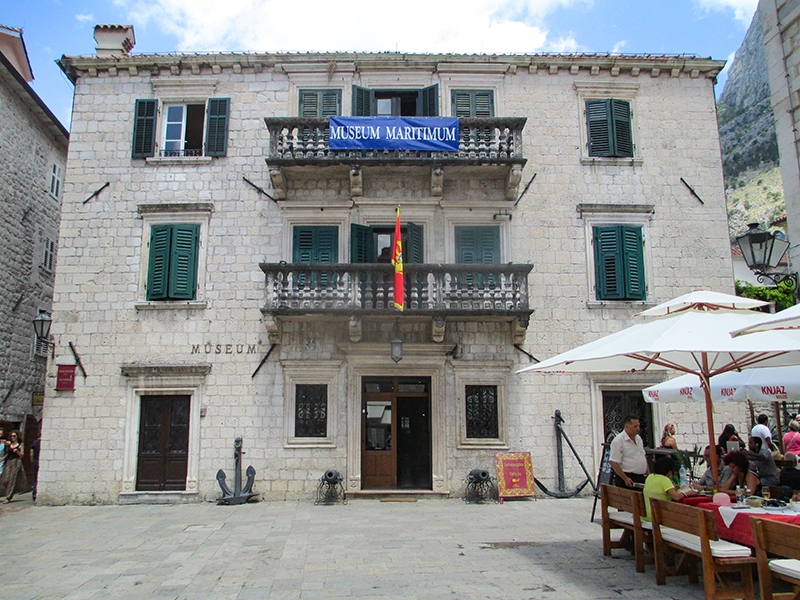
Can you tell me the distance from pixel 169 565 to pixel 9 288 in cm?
1307

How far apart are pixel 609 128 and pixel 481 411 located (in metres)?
7.89

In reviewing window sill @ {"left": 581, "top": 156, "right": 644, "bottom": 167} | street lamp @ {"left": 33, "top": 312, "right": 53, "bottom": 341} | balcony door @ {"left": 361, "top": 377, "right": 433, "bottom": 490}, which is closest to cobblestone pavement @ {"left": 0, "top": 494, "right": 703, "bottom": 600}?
balcony door @ {"left": 361, "top": 377, "right": 433, "bottom": 490}

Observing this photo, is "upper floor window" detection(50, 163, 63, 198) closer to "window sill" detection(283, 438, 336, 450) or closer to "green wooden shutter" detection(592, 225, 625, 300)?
→ "window sill" detection(283, 438, 336, 450)

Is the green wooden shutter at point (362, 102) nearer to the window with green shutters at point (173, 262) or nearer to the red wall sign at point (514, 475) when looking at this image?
the window with green shutters at point (173, 262)

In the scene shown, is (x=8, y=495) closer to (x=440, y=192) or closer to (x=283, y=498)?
(x=283, y=498)

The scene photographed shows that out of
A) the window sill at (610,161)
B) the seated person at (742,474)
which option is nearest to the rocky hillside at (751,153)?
the window sill at (610,161)

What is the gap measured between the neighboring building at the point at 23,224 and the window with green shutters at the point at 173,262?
5774 mm

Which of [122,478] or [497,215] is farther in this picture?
[497,215]

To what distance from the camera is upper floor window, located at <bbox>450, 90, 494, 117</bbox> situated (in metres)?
15.3

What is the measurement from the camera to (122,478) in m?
13.5

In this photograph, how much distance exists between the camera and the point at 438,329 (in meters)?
13.5

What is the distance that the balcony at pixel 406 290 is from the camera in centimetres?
1332

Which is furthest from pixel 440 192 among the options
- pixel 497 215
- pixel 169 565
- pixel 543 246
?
pixel 169 565

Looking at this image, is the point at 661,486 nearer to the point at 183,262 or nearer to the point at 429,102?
the point at 429,102
